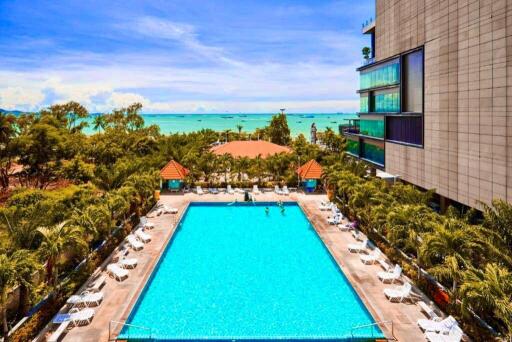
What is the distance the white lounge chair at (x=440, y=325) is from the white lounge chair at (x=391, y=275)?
11.4 ft

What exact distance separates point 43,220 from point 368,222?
1595 cm

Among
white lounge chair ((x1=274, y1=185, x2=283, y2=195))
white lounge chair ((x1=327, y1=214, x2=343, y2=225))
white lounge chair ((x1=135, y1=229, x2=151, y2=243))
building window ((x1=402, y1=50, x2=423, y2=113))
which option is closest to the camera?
white lounge chair ((x1=135, y1=229, x2=151, y2=243))

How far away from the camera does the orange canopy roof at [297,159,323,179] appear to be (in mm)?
34688

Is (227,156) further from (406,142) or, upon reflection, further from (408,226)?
(408,226)

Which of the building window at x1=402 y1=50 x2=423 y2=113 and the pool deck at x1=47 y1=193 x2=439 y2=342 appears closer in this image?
the pool deck at x1=47 y1=193 x2=439 y2=342

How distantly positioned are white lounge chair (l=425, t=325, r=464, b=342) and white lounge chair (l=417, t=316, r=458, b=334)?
0.47 feet

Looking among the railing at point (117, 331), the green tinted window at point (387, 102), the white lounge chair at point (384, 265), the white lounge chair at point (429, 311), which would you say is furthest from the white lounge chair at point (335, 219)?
the railing at point (117, 331)

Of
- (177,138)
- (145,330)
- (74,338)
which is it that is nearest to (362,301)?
(145,330)

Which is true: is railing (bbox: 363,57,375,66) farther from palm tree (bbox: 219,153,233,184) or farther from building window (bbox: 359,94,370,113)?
palm tree (bbox: 219,153,233,184)

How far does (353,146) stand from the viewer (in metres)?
39.2

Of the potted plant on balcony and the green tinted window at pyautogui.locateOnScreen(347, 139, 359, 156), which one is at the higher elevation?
the potted plant on balcony

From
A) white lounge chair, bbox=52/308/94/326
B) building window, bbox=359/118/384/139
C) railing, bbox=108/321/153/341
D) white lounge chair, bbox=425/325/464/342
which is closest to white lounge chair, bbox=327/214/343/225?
building window, bbox=359/118/384/139

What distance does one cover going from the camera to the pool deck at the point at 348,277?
11969mm

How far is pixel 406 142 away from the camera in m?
27.6
